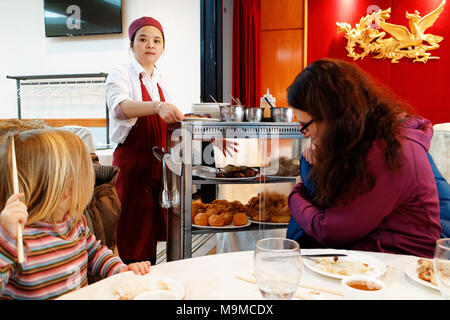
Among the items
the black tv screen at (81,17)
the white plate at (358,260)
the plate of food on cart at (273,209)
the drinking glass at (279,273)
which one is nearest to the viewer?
the drinking glass at (279,273)

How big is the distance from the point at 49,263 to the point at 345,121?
1.10 metres

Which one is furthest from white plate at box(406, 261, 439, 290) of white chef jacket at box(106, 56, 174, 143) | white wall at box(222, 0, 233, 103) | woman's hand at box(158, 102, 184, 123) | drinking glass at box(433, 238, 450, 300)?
white wall at box(222, 0, 233, 103)

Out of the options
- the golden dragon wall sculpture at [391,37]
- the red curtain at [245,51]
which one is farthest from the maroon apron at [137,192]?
the golden dragon wall sculpture at [391,37]

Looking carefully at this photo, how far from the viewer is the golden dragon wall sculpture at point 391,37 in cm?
536

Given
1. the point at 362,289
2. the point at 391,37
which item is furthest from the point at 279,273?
the point at 391,37

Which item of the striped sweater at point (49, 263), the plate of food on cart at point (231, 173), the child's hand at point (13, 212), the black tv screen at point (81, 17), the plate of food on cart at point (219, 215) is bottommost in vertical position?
the plate of food on cart at point (219, 215)

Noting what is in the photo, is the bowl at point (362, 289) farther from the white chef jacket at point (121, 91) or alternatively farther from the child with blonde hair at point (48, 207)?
the white chef jacket at point (121, 91)

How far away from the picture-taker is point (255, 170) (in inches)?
88.7

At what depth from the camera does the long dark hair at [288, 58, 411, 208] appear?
4.13 feet

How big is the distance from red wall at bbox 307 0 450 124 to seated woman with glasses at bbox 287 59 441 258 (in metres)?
4.69

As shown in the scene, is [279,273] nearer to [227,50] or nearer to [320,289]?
[320,289]

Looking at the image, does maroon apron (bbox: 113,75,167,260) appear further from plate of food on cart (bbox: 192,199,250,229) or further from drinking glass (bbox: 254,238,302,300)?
drinking glass (bbox: 254,238,302,300)

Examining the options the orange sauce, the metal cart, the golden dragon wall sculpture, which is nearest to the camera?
the orange sauce

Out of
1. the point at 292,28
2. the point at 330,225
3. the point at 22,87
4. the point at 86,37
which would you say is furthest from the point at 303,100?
the point at 22,87
